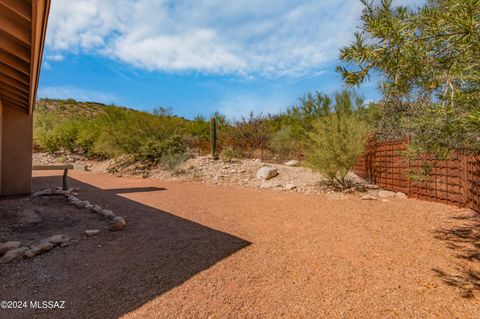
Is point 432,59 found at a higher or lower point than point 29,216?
higher

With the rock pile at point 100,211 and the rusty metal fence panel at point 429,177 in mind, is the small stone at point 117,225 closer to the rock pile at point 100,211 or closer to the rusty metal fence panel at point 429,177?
the rock pile at point 100,211

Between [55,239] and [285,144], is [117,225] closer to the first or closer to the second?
[55,239]

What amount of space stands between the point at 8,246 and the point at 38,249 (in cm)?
44

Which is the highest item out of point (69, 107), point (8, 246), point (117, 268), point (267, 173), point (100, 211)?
point (69, 107)

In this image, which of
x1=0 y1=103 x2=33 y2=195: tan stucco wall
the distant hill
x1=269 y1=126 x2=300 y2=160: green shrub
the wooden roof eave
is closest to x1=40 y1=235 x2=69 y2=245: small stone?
the wooden roof eave

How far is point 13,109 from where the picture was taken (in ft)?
22.9

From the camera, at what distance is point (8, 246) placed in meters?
3.69

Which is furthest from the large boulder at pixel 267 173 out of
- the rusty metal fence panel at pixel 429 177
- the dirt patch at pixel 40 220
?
the dirt patch at pixel 40 220

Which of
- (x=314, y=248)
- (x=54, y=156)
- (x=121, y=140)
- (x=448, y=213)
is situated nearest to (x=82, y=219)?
(x=314, y=248)

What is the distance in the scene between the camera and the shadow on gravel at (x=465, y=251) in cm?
288

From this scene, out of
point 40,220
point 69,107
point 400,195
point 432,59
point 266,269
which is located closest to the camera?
point 432,59

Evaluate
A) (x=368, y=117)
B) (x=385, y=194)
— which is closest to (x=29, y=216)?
(x=385, y=194)

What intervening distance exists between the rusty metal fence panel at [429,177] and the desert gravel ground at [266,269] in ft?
3.17

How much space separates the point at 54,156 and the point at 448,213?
22.7 meters
